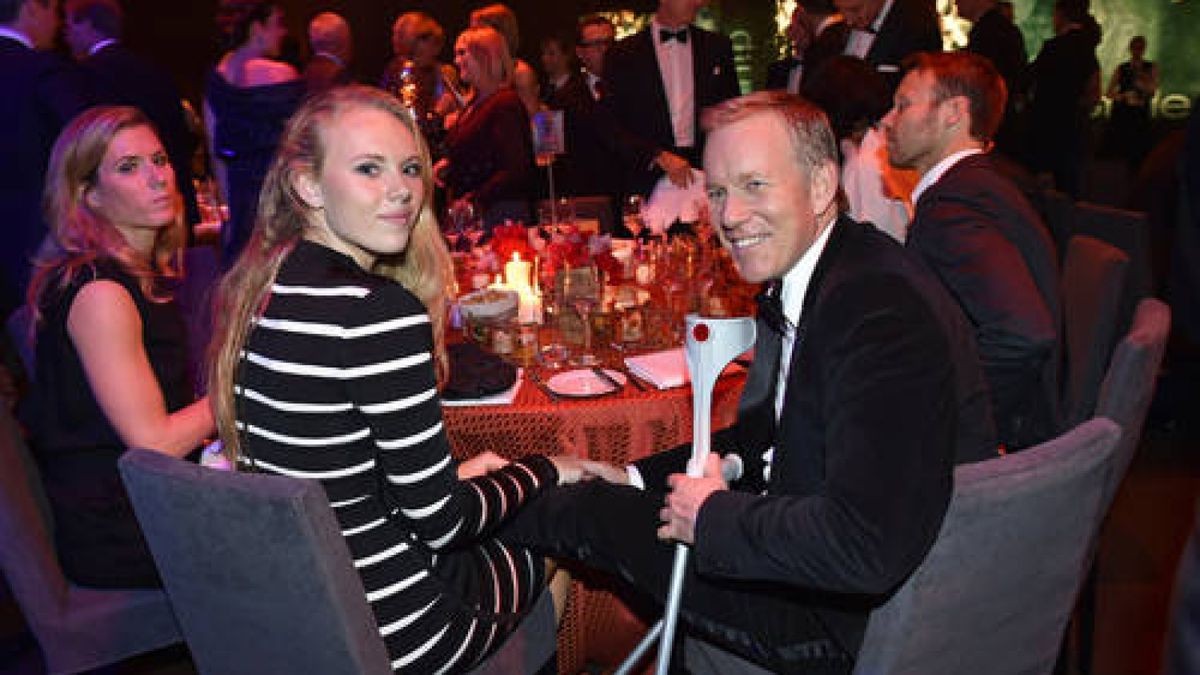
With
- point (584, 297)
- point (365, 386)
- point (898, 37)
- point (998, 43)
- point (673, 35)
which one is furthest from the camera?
point (998, 43)

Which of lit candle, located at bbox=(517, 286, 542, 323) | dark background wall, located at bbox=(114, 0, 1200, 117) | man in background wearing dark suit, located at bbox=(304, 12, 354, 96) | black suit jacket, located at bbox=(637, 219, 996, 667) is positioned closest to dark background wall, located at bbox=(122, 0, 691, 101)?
dark background wall, located at bbox=(114, 0, 1200, 117)

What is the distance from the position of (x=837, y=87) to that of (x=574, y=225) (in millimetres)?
1117

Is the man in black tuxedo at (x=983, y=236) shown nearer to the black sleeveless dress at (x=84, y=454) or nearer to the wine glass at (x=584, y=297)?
the wine glass at (x=584, y=297)

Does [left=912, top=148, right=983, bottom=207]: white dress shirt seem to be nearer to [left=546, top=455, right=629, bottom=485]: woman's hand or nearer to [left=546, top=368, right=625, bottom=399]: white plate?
[left=546, top=368, right=625, bottom=399]: white plate

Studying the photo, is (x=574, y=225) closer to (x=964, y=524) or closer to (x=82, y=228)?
(x=82, y=228)

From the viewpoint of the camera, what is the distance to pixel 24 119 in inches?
166

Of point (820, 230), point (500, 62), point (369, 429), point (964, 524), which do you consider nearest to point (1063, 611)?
point (964, 524)

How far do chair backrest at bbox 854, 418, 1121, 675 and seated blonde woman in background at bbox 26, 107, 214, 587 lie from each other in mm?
1549

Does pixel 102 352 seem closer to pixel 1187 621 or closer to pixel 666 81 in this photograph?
pixel 1187 621

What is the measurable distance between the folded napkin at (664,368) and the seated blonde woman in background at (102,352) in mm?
1008

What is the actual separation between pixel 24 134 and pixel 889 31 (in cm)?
380

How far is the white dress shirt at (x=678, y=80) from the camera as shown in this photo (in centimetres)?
554

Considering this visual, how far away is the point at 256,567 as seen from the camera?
146 centimetres

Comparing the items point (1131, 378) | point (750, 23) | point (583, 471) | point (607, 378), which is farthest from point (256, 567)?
point (750, 23)
